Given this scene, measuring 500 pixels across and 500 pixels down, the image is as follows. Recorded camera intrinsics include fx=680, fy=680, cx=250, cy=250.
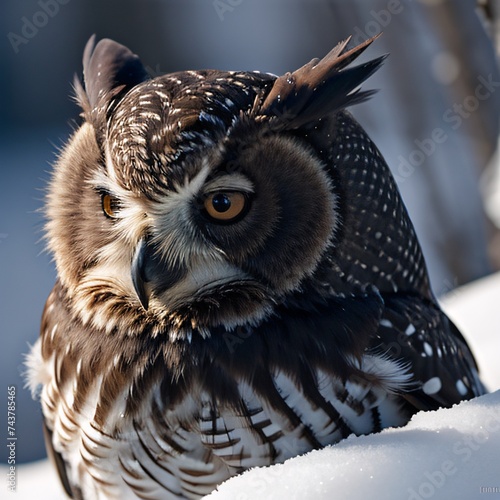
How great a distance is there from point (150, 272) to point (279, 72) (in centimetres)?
521

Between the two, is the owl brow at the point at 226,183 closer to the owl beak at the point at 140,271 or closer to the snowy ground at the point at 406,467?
the owl beak at the point at 140,271

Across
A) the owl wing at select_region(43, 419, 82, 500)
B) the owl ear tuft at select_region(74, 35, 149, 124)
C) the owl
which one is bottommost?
the owl wing at select_region(43, 419, 82, 500)

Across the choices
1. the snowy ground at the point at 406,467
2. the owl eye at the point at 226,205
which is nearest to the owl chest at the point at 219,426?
the snowy ground at the point at 406,467

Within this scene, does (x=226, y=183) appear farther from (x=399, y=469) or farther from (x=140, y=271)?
(x=399, y=469)

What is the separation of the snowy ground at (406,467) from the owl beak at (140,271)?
0.35 metres

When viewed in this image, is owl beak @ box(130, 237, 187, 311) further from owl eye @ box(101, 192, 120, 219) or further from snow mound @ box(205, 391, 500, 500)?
snow mound @ box(205, 391, 500, 500)

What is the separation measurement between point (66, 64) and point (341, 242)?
16.6 ft

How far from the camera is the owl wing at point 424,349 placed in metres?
1.34

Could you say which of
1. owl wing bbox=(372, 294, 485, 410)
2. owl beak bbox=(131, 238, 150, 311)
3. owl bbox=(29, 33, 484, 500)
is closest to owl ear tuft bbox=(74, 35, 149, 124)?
owl bbox=(29, 33, 484, 500)

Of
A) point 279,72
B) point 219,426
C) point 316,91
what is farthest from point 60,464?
point 279,72

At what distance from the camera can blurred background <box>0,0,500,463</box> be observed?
9.29 feet

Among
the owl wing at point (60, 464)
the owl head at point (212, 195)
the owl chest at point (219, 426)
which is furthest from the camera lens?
the owl wing at point (60, 464)

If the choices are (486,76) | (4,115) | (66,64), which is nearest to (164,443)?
(486,76)

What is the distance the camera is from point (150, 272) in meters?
1.21
